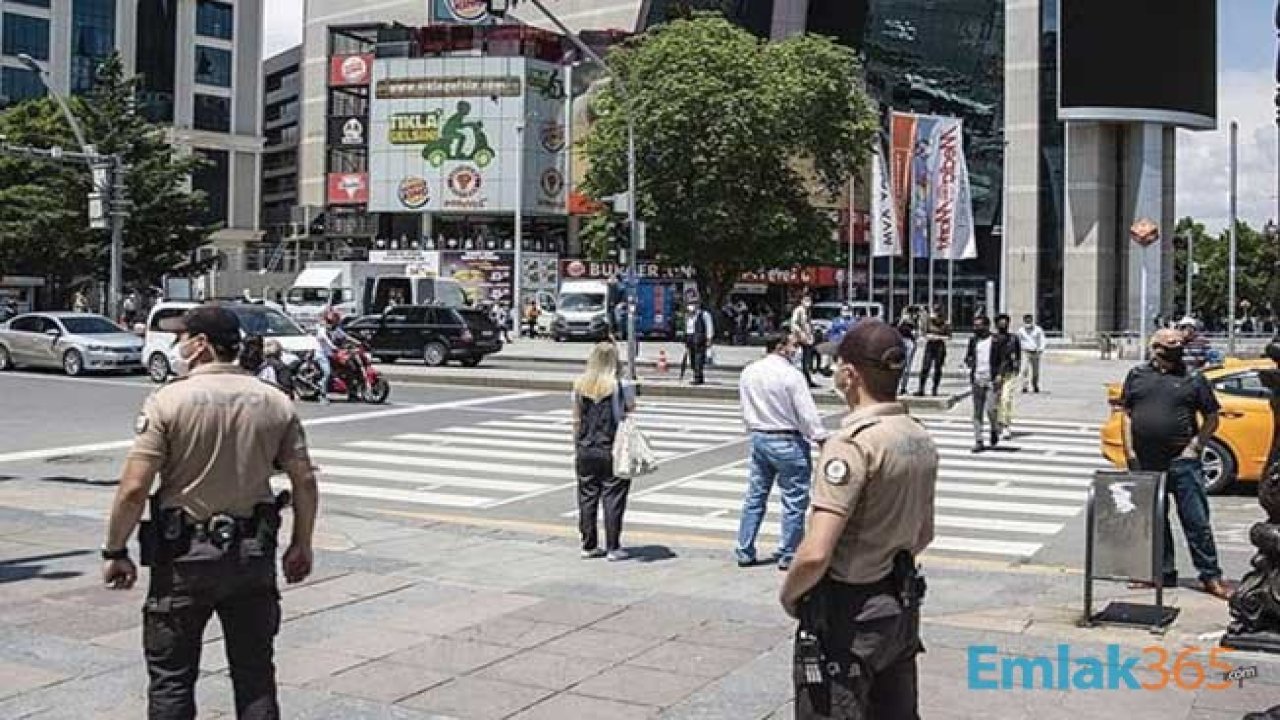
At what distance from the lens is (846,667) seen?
394 cm

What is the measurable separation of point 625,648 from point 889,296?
7193 centimetres

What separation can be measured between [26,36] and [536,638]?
88420 mm

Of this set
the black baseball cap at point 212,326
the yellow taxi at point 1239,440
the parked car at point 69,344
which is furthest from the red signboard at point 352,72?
the black baseball cap at point 212,326

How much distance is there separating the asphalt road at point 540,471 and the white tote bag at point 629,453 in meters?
1.48

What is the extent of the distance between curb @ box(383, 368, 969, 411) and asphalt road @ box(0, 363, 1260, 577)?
847mm

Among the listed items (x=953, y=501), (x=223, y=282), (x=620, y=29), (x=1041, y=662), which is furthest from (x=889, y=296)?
(x=1041, y=662)

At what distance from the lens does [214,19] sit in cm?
9562

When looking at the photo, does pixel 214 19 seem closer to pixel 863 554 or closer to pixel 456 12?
pixel 456 12

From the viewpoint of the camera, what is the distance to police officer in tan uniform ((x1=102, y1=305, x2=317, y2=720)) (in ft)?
14.8

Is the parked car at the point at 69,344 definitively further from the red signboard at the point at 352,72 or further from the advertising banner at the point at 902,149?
the red signboard at the point at 352,72

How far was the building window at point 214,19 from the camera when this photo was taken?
94.6 meters

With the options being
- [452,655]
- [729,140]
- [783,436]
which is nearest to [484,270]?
[729,140]

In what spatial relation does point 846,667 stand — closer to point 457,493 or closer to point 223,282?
point 457,493

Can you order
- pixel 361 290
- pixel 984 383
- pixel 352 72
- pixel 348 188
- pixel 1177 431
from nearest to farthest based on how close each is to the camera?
1. pixel 1177 431
2. pixel 984 383
3. pixel 361 290
4. pixel 348 188
5. pixel 352 72
